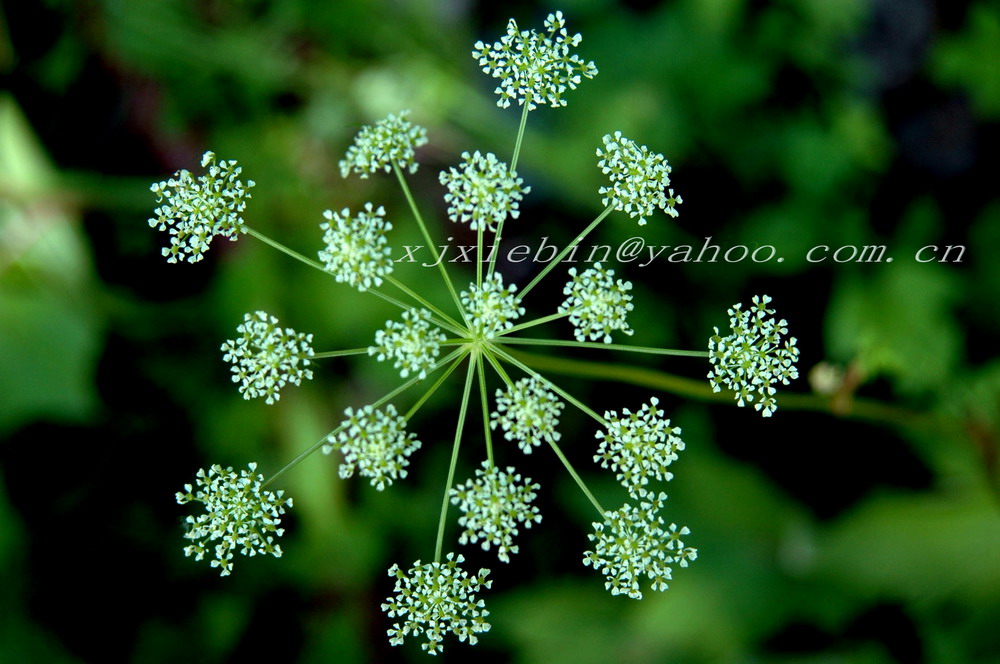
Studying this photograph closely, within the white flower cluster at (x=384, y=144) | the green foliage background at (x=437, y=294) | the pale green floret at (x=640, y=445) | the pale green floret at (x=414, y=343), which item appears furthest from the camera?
the green foliage background at (x=437, y=294)

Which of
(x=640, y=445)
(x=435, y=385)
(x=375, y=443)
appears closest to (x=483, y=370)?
(x=435, y=385)

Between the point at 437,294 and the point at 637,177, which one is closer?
the point at 637,177

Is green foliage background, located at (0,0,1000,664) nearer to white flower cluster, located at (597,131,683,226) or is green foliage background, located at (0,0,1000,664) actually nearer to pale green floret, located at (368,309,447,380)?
pale green floret, located at (368,309,447,380)

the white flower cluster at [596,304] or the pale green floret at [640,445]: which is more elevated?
the white flower cluster at [596,304]

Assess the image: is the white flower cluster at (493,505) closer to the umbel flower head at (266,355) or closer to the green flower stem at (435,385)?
the green flower stem at (435,385)

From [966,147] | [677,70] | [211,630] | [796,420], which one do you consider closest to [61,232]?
[211,630]

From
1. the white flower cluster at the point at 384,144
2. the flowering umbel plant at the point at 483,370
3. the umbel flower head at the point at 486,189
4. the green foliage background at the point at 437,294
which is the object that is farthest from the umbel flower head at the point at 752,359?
the green foliage background at the point at 437,294

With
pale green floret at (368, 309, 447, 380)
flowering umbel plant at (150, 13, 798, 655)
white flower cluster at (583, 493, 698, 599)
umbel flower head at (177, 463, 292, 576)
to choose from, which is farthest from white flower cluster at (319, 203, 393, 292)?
white flower cluster at (583, 493, 698, 599)

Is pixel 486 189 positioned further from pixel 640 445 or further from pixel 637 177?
pixel 640 445

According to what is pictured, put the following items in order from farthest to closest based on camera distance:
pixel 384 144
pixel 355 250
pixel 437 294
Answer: pixel 437 294 → pixel 384 144 → pixel 355 250
